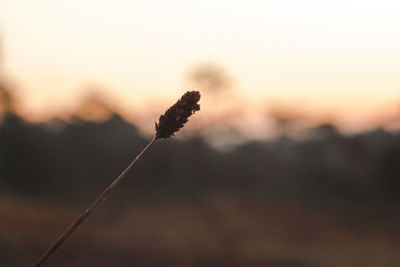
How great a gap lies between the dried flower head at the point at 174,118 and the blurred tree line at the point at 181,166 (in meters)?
29.3

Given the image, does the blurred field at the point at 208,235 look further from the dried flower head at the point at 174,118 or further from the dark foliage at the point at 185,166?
the dried flower head at the point at 174,118

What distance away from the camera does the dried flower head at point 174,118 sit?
0.79 m

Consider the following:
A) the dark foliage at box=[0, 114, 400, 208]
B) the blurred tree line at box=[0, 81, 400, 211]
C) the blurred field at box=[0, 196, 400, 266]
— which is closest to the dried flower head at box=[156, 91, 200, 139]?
the blurred field at box=[0, 196, 400, 266]

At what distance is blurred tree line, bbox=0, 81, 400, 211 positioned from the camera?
31.3 m

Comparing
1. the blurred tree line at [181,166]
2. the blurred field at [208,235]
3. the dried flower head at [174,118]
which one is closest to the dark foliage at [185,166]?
the blurred tree line at [181,166]

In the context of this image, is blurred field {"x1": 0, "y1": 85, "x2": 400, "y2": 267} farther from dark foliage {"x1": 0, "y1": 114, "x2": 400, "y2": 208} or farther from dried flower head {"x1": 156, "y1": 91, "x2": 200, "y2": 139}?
dried flower head {"x1": 156, "y1": 91, "x2": 200, "y2": 139}

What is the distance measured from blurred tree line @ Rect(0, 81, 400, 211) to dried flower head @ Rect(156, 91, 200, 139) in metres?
29.3

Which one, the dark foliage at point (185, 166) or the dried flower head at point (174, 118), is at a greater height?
the dark foliage at point (185, 166)

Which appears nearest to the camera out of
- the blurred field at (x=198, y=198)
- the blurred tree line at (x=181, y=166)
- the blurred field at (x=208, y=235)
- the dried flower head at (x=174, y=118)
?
the dried flower head at (x=174, y=118)

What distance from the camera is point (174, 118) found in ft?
2.61

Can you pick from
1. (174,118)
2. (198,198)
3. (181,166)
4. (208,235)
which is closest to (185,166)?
(181,166)

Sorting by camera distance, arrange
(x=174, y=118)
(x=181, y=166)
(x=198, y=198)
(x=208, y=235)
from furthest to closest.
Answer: (x=181, y=166) < (x=198, y=198) < (x=208, y=235) < (x=174, y=118)

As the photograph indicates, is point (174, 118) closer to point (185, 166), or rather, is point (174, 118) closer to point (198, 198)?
point (198, 198)

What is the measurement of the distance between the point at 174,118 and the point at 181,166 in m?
36.1
